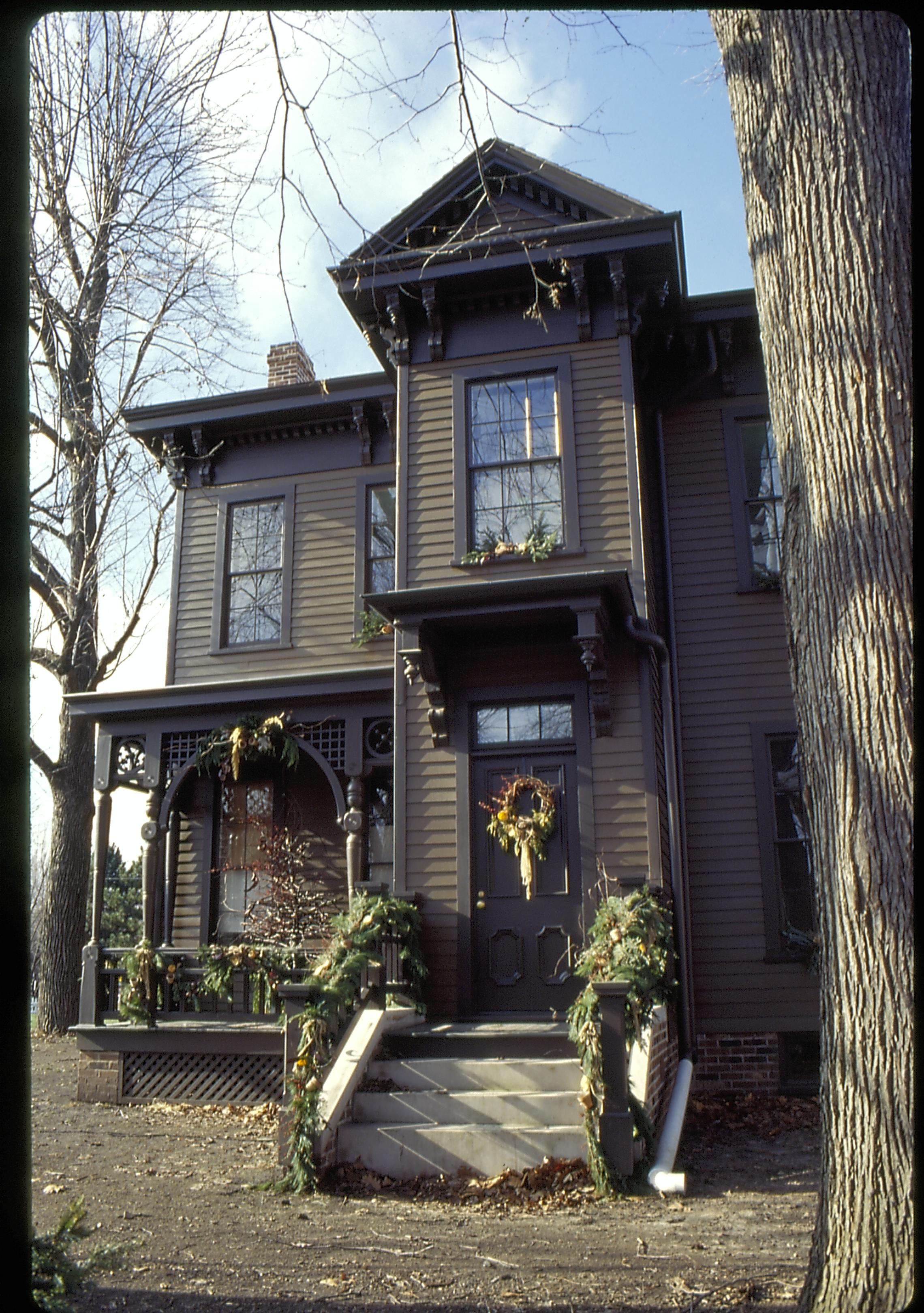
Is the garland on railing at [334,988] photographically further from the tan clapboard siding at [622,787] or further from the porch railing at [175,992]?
the tan clapboard siding at [622,787]

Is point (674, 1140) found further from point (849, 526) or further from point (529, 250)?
point (529, 250)

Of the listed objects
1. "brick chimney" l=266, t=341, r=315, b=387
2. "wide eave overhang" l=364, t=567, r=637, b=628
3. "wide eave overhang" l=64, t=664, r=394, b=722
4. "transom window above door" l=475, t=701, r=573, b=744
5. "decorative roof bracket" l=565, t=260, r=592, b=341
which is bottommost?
"transom window above door" l=475, t=701, r=573, b=744

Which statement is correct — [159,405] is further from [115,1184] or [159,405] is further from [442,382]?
[115,1184]

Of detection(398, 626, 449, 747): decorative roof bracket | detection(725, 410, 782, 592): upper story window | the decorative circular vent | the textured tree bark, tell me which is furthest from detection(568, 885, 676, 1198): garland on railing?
detection(725, 410, 782, 592): upper story window

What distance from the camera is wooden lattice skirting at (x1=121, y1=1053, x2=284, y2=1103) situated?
970 centimetres

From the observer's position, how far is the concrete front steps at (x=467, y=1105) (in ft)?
22.4

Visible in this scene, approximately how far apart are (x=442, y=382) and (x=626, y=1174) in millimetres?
7559

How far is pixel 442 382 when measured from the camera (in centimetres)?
1105

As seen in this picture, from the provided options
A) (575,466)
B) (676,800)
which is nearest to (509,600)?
(575,466)

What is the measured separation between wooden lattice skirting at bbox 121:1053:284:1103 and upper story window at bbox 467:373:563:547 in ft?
17.2

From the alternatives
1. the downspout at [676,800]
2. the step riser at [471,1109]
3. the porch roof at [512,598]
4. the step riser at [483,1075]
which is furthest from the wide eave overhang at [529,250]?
the step riser at [471,1109]

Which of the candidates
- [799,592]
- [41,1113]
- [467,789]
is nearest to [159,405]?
[467,789]

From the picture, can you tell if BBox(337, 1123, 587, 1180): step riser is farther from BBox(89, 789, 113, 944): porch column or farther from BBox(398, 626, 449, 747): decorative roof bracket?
BBox(89, 789, 113, 944): porch column

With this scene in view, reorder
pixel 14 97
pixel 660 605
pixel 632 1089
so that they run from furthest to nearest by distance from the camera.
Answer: pixel 660 605 → pixel 632 1089 → pixel 14 97
